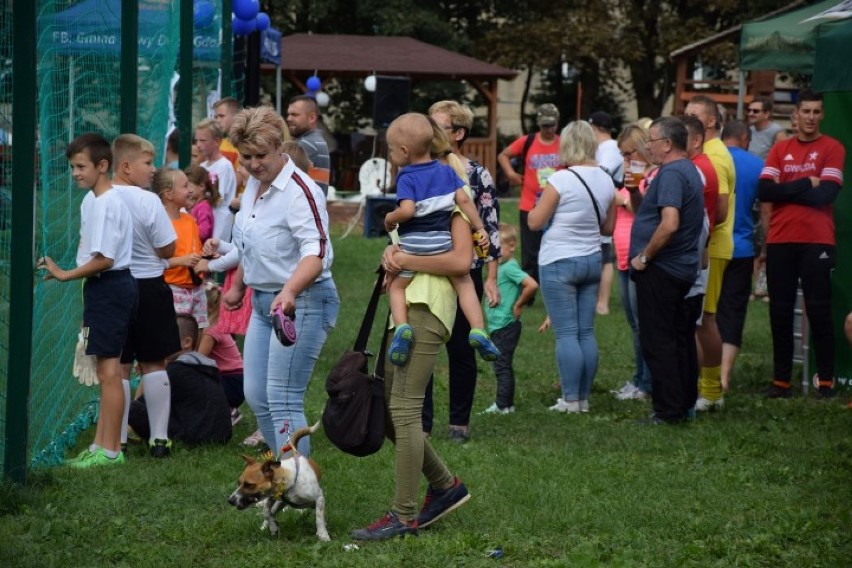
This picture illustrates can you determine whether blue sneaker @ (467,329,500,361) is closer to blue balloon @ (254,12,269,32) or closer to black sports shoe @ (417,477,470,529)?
black sports shoe @ (417,477,470,529)

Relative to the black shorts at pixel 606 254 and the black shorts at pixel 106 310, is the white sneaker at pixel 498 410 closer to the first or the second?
the black shorts at pixel 106 310

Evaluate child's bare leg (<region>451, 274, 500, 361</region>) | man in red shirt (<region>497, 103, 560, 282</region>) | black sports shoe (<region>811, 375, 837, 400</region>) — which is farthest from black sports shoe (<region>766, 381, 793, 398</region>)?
child's bare leg (<region>451, 274, 500, 361</region>)

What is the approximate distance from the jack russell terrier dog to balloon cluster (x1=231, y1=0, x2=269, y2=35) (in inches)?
334

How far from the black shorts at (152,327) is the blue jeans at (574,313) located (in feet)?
8.43

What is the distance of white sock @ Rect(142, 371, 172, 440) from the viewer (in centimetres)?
727

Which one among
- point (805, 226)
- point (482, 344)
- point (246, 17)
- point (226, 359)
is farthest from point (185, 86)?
point (482, 344)

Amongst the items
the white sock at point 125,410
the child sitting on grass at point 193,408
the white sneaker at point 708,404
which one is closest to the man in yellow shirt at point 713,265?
the white sneaker at point 708,404

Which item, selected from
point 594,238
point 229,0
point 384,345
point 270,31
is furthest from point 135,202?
point 270,31

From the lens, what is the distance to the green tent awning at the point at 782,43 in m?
9.61

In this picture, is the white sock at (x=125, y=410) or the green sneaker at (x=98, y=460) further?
the white sock at (x=125, y=410)

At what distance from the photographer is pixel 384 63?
Answer: 29375 mm

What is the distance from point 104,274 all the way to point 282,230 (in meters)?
1.49

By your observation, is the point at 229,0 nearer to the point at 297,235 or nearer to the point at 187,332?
the point at 187,332

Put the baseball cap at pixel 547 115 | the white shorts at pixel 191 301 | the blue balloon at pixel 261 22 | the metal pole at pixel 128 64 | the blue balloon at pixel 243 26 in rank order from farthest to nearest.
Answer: the blue balloon at pixel 261 22 → the blue balloon at pixel 243 26 → the baseball cap at pixel 547 115 → the metal pole at pixel 128 64 → the white shorts at pixel 191 301
